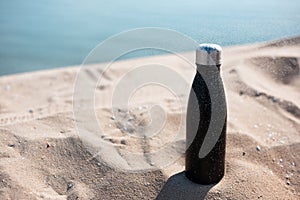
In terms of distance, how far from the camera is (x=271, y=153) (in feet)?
8.36

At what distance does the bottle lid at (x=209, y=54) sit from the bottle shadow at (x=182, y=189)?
0.67 meters

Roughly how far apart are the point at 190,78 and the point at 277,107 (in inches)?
51.1

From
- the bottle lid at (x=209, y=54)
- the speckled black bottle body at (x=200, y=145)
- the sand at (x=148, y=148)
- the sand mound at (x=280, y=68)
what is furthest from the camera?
the sand mound at (x=280, y=68)

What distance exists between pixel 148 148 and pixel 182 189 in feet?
1.61

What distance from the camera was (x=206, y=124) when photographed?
205 cm

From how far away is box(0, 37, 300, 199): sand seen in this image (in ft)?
7.15

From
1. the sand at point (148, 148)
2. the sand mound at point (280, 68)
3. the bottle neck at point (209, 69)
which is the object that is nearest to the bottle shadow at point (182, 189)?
the sand at point (148, 148)

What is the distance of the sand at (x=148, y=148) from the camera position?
2180mm

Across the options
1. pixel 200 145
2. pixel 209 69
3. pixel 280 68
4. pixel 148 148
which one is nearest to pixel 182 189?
pixel 200 145

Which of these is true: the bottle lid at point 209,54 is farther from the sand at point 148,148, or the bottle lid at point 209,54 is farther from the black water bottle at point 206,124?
the sand at point 148,148

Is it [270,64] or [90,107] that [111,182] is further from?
[270,64]

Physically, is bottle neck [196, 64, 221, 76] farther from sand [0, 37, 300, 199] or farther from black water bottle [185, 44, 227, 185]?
sand [0, 37, 300, 199]

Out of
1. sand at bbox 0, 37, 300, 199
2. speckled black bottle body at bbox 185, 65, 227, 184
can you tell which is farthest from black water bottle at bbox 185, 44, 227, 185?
sand at bbox 0, 37, 300, 199

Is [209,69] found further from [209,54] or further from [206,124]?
[206,124]
